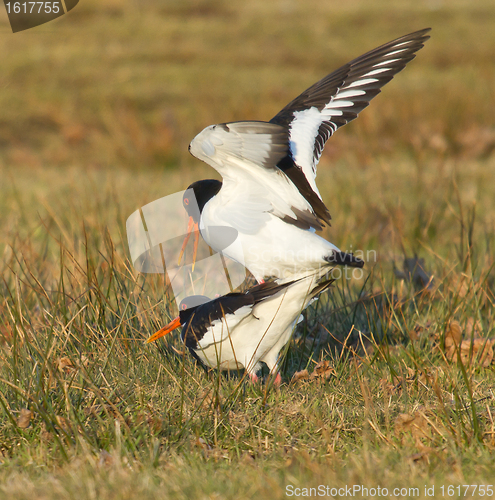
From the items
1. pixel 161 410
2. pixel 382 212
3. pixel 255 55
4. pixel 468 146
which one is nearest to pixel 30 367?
pixel 161 410

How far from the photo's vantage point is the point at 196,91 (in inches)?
595

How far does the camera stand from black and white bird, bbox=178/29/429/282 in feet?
8.33

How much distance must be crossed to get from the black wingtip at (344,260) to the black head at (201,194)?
817 mm

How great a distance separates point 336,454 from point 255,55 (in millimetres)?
18915

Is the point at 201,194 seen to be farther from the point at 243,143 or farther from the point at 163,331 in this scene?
the point at 163,331

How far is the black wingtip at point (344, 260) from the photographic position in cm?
250

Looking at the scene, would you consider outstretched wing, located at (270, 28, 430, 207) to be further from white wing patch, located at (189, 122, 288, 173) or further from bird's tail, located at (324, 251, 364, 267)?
bird's tail, located at (324, 251, 364, 267)
